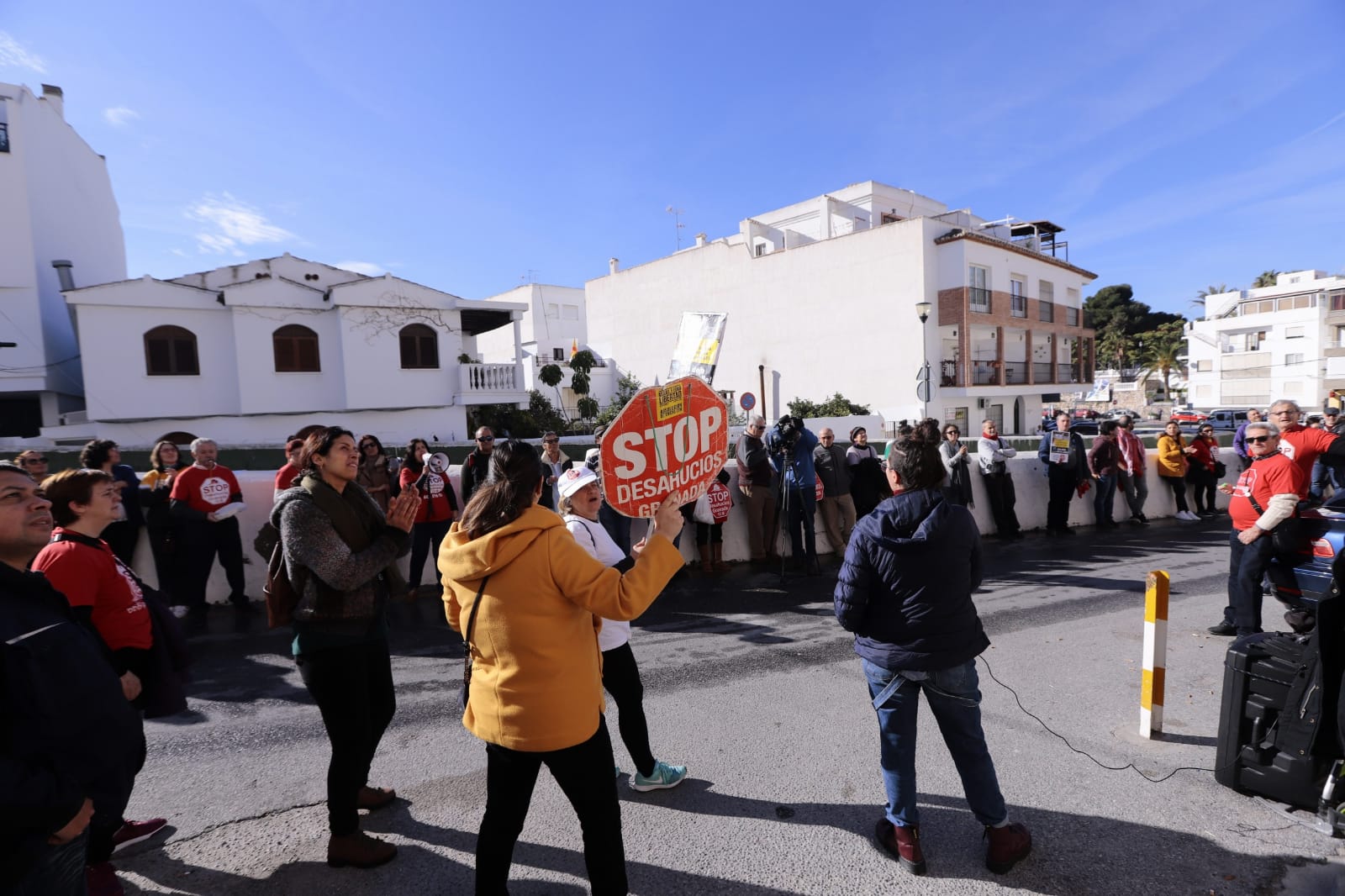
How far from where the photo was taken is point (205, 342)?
811 inches

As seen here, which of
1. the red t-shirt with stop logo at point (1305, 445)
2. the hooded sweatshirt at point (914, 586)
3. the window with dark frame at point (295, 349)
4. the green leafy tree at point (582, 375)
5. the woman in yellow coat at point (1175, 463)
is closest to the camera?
the hooded sweatshirt at point (914, 586)

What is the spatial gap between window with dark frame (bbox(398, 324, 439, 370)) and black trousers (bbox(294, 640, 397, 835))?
21326 mm

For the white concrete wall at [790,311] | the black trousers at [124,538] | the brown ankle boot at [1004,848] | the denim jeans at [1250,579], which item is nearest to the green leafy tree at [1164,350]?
the white concrete wall at [790,311]

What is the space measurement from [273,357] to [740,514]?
1810cm

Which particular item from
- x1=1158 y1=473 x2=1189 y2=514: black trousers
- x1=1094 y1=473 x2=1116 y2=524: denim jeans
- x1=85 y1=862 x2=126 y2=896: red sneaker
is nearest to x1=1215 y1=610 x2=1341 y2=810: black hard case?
x1=85 y1=862 x2=126 y2=896: red sneaker

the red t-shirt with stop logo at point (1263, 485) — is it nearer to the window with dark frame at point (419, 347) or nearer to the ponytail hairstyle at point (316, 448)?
the ponytail hairstyle at point (316, 448)

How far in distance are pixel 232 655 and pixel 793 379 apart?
32.1m

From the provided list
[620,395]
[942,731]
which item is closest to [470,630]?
[942,731]

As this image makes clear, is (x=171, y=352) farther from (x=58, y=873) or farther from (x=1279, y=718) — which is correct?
(x=1279, y=718)

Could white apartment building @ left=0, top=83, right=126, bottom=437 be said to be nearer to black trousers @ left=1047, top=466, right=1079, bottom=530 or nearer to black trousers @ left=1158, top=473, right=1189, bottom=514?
black trousers @ left=1047, top=466, right=1079, bottom=530

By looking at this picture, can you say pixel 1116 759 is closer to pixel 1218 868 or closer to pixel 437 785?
pixel 1218 868

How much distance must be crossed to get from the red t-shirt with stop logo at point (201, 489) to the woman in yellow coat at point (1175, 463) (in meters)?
14.2

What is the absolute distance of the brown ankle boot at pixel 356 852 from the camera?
2.98 meters

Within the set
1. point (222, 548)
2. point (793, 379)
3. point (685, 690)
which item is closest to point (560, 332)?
point (793, 379)
